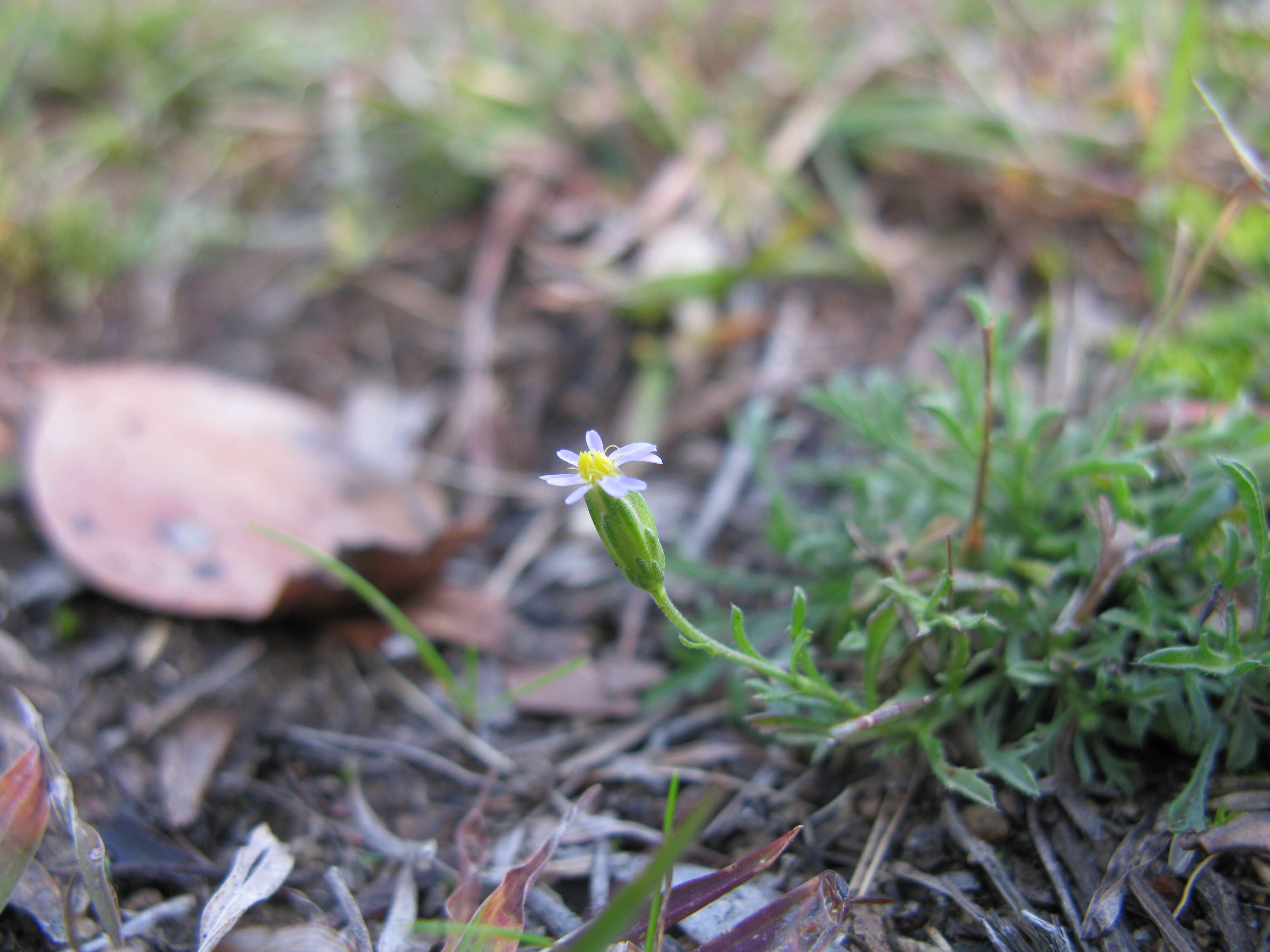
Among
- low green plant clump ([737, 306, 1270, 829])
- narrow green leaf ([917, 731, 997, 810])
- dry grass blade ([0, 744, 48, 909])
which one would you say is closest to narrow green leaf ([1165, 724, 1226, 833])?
low green plant clump ([737, 306, 1270, 829])

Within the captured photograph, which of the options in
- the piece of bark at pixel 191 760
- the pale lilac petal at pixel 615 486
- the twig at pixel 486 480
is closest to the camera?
the pale lilac petal at pixel 615 486

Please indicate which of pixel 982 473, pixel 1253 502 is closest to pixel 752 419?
pixel 982 473

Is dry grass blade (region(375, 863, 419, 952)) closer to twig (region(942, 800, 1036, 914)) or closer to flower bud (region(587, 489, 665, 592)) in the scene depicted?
flower bud (region(587, 489, 665, 592))

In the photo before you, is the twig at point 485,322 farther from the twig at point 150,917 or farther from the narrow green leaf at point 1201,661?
the narrow green leaf at point 1201,661

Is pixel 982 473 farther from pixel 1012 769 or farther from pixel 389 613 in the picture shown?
pixel 389 613

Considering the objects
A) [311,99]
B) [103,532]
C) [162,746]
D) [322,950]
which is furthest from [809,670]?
[311,99]

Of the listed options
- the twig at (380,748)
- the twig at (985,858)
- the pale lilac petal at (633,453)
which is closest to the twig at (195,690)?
the twig at (380,748)
